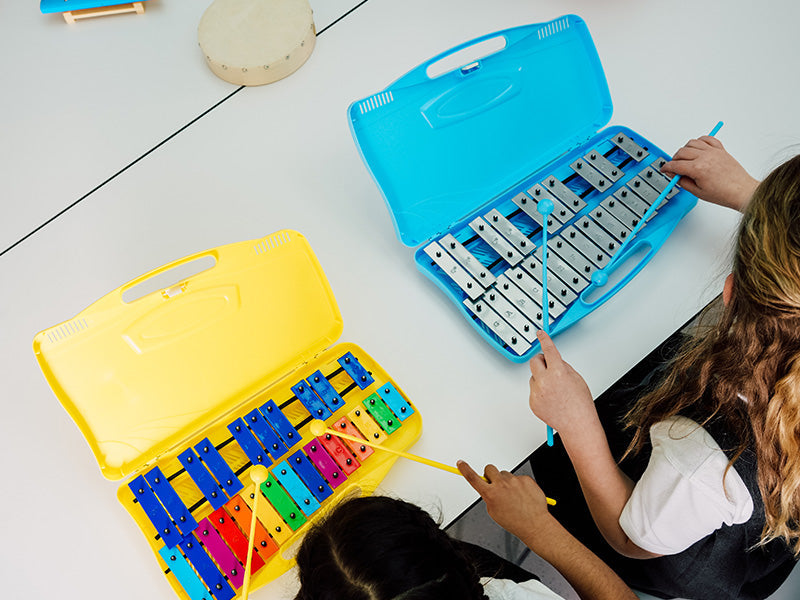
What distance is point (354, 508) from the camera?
86cm

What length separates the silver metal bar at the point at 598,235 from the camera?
1.32 m

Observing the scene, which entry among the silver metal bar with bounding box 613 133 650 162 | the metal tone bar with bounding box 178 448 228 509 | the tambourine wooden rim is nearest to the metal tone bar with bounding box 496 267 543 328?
the silver metal bar with bounding box 613 133 650 162

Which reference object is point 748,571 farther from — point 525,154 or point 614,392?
point 525,154

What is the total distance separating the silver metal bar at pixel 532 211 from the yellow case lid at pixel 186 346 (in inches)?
18.2

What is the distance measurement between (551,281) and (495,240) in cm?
14

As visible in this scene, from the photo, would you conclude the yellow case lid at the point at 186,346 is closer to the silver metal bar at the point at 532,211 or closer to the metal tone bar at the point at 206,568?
the metal tone bar at the point at 206,568

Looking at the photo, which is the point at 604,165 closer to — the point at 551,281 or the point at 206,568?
the point at 551,281

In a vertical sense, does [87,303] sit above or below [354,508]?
above

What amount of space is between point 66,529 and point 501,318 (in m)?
0.82

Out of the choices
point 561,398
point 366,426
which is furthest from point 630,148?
point 366,426

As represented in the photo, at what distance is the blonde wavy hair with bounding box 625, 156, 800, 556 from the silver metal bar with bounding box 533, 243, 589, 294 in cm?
30

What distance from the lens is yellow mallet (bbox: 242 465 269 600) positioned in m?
0.94

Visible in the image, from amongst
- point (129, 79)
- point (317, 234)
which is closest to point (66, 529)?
point (317, 234)

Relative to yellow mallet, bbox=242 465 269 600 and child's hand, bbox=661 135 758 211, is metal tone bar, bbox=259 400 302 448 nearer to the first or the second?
yellow mallet, bbox=242 465 269 600
